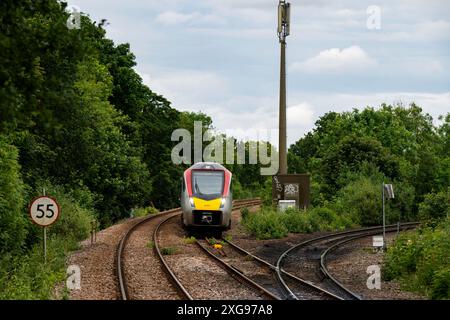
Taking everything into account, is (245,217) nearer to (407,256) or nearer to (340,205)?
(340,205)

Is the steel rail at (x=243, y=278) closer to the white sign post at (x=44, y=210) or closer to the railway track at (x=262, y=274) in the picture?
the railway track at (x=262, y=274)

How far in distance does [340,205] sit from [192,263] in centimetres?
2131

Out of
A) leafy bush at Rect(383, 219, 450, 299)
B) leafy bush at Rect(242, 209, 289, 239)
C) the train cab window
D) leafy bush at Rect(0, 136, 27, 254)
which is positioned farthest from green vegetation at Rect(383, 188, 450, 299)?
leafy bush at Rect(0, 136, 27, 254)

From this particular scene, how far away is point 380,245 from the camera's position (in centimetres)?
2302

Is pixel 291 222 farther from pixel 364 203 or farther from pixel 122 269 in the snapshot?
pixel 122 269

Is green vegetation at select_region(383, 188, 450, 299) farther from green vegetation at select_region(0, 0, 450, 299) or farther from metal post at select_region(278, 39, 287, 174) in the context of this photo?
metal post at select_region(278, 39, 287, 174)

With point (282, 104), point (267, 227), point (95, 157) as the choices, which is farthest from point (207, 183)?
point (282, 104)

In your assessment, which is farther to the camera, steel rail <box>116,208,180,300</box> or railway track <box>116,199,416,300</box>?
railway track <box>116,199,416,300</box>

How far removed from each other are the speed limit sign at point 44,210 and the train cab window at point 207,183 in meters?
10.5

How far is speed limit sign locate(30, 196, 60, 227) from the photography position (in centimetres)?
1773

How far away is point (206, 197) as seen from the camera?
→ 90.9 feet

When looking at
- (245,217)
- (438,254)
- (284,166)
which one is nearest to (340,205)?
(284,166)

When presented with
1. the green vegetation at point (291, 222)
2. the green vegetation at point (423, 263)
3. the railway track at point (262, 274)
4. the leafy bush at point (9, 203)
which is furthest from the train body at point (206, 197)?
the green vegetation at point (423, 263)

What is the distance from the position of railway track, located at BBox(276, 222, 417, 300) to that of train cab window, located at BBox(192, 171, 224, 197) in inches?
160
